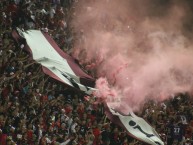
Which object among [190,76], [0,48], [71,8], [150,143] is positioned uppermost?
[0,48]

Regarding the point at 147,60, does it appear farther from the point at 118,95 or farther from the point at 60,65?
the point at 60,65

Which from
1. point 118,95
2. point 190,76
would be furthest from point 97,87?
point 190,76

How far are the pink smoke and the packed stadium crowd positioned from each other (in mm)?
740

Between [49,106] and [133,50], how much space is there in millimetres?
7228

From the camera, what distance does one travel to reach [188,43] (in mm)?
21016

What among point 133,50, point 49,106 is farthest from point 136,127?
point 133,50

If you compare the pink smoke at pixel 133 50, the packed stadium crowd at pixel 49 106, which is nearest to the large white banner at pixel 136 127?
the packed stadium crowd at pixel 49 106

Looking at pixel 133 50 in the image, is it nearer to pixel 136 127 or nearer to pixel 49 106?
pixel 136 127

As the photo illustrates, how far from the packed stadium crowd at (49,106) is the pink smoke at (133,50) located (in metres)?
0.74

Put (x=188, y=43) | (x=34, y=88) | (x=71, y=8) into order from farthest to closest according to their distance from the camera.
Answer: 1. (x=188, y=43)
2. (x=71, y=8)
3. (x=34, y=88)

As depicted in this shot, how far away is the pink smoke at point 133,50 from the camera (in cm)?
1634

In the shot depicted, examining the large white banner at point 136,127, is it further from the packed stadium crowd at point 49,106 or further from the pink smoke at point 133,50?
the pink smoke at point 133,50

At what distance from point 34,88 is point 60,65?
198 centimetres

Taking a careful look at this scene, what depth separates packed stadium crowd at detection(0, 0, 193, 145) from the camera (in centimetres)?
1139
